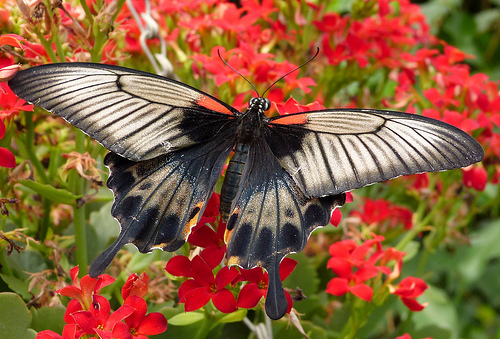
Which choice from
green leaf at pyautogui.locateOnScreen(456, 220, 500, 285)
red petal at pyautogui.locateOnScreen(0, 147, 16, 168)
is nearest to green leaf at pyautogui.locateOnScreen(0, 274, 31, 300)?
red petal at pyautogui.locateOnScreen(0, 147, 16, 168)

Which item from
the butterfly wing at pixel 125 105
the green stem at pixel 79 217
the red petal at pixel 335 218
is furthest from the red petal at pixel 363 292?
the green stem at pixel 79 217

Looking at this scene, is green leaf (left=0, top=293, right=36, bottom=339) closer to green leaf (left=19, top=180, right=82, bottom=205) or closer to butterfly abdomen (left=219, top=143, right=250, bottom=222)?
green leaf (left=19, top=180, right=82, bottom=205)

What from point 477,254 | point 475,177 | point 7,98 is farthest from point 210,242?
point 477,254

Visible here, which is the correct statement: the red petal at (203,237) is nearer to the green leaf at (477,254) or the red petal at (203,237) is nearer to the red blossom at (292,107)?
the red blossom at (292,107)

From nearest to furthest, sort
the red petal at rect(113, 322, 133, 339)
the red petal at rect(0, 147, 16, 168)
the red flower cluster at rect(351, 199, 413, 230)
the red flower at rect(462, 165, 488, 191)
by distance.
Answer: the red petal at rect(113, 322, 133, 339)
the red petal at rect(0, 147, 16, 168)
the red flower at rect(462, 165, 488, 191)
the red flower cluster at rect(351, 199, 413, 230)

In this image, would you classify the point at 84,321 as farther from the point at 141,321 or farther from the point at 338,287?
the point at 338,287

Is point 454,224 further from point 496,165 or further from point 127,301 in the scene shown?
point 127,301

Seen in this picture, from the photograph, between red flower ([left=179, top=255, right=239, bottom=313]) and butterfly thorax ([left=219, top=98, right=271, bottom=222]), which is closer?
red flower ([left=179, top=255, right=239, bottom=313])

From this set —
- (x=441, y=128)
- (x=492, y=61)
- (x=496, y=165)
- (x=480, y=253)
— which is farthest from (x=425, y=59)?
(x=492, y=61)
